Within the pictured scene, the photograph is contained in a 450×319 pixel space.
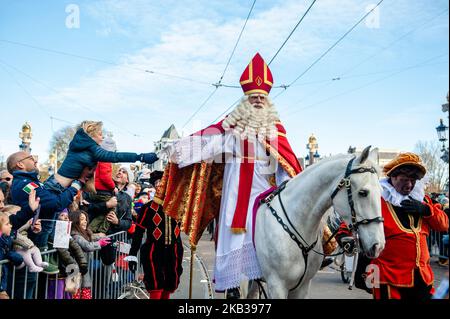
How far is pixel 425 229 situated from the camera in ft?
13.4

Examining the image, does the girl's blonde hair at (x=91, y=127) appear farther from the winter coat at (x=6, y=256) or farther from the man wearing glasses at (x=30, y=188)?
the winter coat at (x=6, y=256)

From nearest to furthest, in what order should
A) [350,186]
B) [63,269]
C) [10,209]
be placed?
[350,186], [10,209], [63,269]

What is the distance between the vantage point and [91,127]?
463 centimetres

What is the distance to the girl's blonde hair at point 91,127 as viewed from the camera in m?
4.61

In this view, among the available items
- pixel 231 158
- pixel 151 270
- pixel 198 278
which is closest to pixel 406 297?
pixel 231 158

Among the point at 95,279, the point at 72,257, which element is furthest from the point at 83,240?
the point at 95,279

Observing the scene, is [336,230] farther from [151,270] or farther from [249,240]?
[151,270]

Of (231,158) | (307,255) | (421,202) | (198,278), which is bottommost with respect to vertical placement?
(198,278)

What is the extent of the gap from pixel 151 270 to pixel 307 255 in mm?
2667

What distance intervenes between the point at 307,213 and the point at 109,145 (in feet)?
7.68

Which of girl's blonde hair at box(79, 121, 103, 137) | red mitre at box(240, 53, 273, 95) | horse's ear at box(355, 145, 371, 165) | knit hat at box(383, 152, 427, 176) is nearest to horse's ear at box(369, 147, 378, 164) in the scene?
horse's ear at box(355, 145, 371, 165)

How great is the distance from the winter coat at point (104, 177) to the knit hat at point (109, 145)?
1.41 metres

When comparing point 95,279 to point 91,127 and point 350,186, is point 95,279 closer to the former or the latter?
point 91,127
